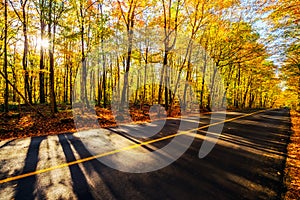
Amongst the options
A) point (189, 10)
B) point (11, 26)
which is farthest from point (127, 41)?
point (11, 26)

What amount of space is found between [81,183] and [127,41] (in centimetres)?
1348

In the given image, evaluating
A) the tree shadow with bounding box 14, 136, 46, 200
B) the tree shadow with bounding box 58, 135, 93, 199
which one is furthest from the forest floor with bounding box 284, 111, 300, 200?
A: the tree shadow with bounding box 14, 136, 46, 200

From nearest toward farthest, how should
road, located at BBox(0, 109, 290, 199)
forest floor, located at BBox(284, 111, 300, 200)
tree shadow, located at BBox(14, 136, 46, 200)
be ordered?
tree shadow, located at BBox(14, 136, 46, 200), road, located at BBox(0, 109, 290, 199), forest floor, located at BBox(284, 111, 300, 200)

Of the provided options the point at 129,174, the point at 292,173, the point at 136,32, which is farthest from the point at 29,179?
the point at 136,32

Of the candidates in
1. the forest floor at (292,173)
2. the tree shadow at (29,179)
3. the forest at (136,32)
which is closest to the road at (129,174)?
the tree shadow at (29,179)

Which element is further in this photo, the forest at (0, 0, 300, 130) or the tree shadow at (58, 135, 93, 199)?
the forest at (0, 0, 300, 130)

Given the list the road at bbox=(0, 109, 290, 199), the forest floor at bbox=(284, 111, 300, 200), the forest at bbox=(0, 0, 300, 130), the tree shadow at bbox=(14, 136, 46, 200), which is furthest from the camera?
the forest at bbox=(0, 0, 300, 130)

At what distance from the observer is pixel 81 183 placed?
125 inches

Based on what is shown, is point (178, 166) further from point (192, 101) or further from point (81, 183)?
point (192, 101)

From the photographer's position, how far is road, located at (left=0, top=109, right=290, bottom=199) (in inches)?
117

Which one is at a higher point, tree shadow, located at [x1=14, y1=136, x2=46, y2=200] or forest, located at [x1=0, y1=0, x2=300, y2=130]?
forest, located at [x1=0, y1=0, x2=300, y2=130]

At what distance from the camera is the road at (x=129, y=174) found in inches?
117

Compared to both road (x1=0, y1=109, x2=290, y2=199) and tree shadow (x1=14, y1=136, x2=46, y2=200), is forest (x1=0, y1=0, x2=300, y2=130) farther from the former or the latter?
road (x1=0, y1=109, x2=290, y2=199)

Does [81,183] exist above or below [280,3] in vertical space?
below
